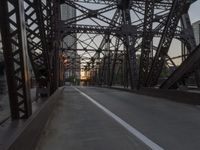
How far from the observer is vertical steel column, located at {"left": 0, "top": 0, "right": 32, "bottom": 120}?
303 inches

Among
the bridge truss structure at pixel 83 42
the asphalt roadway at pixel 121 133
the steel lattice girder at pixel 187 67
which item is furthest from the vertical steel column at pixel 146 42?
the asphalt roadway at pixel 121 133

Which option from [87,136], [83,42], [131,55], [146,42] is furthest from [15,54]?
[83,42]

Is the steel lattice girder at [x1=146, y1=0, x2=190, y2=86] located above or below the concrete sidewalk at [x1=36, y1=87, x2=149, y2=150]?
above

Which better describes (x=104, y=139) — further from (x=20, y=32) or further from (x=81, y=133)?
(x=20, y=32)

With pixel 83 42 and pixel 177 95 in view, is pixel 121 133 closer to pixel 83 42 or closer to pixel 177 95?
pixel 177 95

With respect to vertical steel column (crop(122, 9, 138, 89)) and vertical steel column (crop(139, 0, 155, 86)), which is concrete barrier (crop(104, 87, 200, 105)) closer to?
vertical steel column (crop(139, 0, 155, 86))

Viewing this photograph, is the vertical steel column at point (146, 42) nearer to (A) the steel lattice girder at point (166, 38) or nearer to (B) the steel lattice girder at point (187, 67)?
(A) the steel lattice girder at point (166, 38)

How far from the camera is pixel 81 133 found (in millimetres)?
10641

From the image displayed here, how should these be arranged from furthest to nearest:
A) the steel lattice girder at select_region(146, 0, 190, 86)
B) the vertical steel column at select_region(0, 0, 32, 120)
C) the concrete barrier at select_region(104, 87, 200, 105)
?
the steel lattice girder at select_region(146, 0, 190, 86) → the concrete barrier at select_region(104, 87, 200, 105) → the vertical steel column at select_region(0, 0, 32, 120)

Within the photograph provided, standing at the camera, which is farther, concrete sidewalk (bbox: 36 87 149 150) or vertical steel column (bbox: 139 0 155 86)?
vertical steel column (bbox: 139 0 155 86)

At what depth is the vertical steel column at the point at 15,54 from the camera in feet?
25.3

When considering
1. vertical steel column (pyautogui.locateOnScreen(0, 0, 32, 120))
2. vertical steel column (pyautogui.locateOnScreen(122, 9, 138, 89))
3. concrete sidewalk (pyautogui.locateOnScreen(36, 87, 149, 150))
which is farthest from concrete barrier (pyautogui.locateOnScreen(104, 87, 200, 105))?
vertical steel column (pyautogui.locateOnScreen(0, 0, 32, 120))

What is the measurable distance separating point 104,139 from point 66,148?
4.08 ft

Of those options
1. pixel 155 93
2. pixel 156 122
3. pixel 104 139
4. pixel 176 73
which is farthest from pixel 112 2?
pixel 104 139
